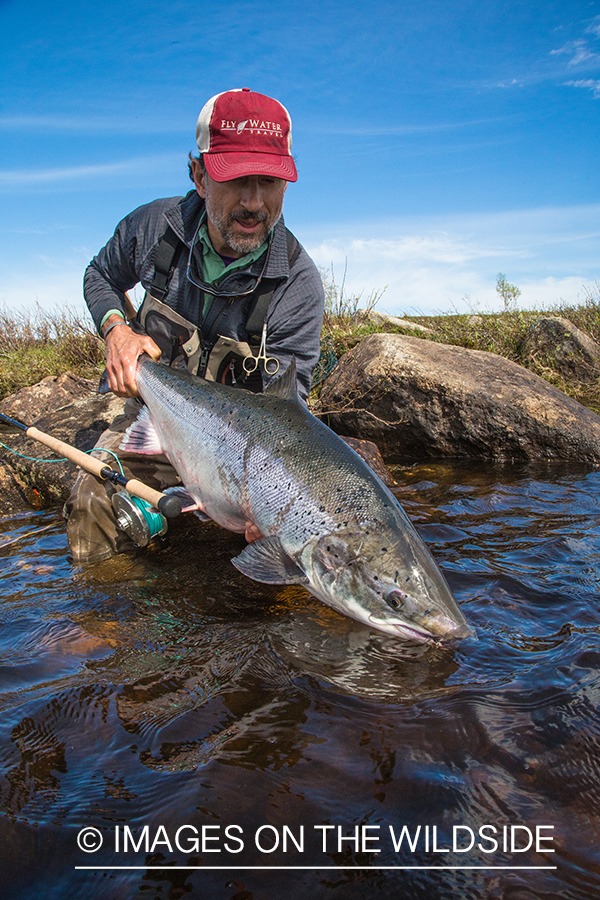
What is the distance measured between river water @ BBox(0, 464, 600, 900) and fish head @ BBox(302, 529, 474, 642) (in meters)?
0.23

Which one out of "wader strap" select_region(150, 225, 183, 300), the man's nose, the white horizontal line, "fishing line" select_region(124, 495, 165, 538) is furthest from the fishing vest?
the white horizontal line

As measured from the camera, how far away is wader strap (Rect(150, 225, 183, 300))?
465 centimetres

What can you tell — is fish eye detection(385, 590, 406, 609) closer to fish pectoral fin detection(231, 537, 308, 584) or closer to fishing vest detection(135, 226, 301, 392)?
fish pectoral fin detection(231, 537, 308, 584)

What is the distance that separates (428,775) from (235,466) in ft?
6.37

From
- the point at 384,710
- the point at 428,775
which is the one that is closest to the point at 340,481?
the point at 384,710

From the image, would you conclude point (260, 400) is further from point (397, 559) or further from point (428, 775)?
point (428, 775)

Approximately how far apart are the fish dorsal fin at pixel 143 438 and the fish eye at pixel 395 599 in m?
2.18

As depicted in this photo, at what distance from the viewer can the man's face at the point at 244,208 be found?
4305 millimetres

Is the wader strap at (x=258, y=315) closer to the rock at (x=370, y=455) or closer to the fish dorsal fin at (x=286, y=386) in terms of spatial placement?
the fish dorsal fin at (x=286, y=386)

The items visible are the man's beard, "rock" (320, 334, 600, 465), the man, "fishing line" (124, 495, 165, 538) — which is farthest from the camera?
"rock" (320, 334, 600, 465)

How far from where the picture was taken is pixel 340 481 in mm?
3062

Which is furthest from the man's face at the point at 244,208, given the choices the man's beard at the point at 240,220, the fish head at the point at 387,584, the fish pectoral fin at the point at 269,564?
the fish head at the point at 387,584

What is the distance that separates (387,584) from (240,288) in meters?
2.78

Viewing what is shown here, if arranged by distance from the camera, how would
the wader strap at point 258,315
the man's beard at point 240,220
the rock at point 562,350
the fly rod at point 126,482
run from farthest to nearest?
the rock at point 562,350
the wader strap at point 258,315
the man's beard at point 240,220
the fly rod at point 126,482
